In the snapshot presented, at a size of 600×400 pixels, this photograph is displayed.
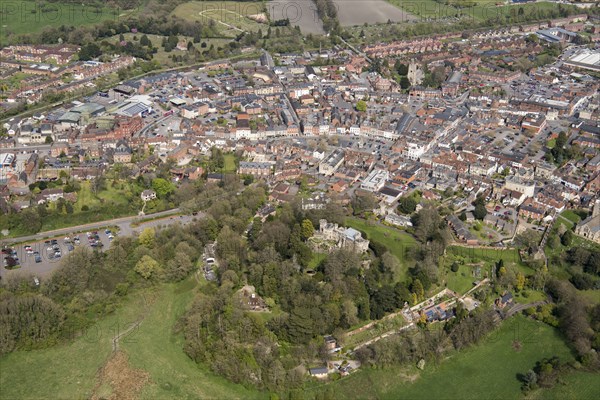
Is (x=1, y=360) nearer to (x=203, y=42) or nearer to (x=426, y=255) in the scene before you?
(x=426, y=255)

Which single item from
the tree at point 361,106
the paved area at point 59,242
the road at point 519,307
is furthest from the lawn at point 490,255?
the tree at point 361,106

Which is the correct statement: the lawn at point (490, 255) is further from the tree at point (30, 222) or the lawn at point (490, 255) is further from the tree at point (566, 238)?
the tree at point (30, 222)

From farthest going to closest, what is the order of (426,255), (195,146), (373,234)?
(195,146), (373,234), (426,255)

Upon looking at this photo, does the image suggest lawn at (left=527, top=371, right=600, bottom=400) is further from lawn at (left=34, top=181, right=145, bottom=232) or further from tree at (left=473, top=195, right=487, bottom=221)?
lawn at (left=34, top=181, right=145, bottom=232)

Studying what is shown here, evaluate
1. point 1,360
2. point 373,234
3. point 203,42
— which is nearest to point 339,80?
point 203,42

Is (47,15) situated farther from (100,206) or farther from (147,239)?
(147,239)

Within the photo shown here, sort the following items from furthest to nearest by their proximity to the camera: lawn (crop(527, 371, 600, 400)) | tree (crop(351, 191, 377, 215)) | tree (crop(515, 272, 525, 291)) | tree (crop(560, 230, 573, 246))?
tree (crop(351, 191, 377, 215))
tree (crop(560, 230, 573, 246))
tree (crop(515, 272, 525, 291))
lawn (crop(527, 371, 600, 400))

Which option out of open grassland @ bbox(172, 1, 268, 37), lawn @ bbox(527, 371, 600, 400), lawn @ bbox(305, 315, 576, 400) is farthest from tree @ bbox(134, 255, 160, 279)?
open grassland @ bbox(172, 1, 268, 37)
